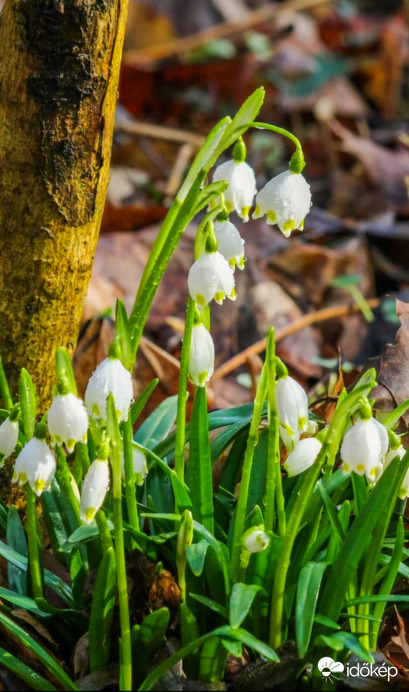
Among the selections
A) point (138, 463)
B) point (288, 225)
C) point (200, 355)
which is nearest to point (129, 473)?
point (138, 463)

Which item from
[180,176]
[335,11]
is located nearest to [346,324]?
[180,176]

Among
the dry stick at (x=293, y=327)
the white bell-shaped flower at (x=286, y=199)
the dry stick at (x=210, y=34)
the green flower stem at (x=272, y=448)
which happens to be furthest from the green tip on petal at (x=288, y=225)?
the dry stick at (x=210, y=34)

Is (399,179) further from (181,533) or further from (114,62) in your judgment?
(181,533)

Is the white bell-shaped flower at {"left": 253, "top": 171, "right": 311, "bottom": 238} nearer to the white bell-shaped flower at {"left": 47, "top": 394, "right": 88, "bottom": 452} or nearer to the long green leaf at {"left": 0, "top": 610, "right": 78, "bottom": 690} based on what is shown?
the white bell-shaped flower at {"left": 47, "top": 394, "right": 88, "bottom": 452}

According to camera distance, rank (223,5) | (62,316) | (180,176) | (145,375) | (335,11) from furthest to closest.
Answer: (335,11) → (223,5) → (180,176) → (145,375) → (62,316)

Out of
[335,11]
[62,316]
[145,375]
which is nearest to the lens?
[62,316]

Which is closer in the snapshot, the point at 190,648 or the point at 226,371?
the point at 190,648
